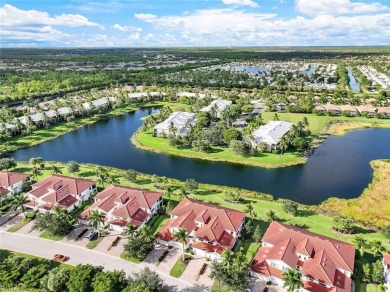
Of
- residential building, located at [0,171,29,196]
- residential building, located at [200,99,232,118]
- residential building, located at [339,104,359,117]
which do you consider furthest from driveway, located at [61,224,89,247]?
residential building, located at [339,104,359,117]

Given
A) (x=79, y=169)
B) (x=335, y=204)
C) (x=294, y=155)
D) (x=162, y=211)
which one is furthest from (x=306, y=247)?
(x=79, y=169)

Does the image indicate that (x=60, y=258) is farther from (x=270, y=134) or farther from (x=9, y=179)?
(x=270, y=134)

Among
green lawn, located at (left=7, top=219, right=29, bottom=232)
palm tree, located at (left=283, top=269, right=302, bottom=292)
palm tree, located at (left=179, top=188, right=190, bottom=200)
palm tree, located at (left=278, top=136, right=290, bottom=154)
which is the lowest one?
green lawn, located at (left=7, top=219, right=29, bottom=232)

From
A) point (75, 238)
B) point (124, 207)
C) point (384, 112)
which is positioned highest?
point (384, 112)

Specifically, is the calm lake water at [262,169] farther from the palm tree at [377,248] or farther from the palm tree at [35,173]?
the palm tree at [377,248]

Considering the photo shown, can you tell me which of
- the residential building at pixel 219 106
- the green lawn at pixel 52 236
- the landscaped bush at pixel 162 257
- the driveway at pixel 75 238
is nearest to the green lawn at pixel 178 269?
the landscaped bush at pixel 162 257

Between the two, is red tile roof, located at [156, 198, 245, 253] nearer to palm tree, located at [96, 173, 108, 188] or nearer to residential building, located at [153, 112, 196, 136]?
palm tree, located at [96, 173, 108, 188]

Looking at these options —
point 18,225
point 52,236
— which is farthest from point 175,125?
point 52,236
